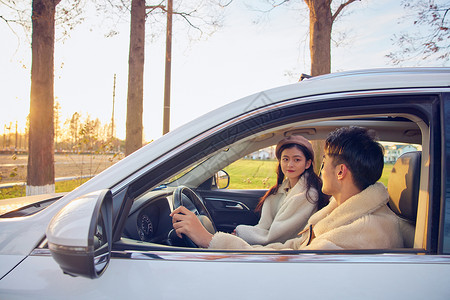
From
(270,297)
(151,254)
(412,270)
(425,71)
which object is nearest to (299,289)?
(270,297)

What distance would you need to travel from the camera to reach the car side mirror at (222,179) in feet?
9.31

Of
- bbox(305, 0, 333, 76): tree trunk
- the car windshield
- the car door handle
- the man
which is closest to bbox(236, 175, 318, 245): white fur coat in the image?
the man

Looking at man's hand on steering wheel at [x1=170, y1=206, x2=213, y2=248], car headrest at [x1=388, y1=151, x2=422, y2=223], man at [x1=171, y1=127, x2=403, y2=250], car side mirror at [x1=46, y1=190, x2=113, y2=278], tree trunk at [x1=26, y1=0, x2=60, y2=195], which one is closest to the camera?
car side mirror at [x1=46, y1=190, x2=113, y2=278]

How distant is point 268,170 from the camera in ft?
9.16

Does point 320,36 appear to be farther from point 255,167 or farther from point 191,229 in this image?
point 191,229

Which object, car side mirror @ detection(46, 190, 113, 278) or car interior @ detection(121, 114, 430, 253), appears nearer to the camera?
car side mirror @ detection(46, 190, 113, 278)

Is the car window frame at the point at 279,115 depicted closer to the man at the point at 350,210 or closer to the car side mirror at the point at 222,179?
the man at the point at 350,210

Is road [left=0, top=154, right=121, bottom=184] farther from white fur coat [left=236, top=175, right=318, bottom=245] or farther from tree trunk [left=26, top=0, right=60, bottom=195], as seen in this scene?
white fur coat [left=236, top=175, right=318, bottom=245]

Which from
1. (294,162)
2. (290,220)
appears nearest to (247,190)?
(294,162)

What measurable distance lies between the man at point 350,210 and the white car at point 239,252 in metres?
0.11

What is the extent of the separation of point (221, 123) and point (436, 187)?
783 mm

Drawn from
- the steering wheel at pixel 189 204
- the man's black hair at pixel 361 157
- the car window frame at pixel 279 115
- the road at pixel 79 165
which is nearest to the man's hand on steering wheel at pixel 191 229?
the steering wheel at pixel 189 204

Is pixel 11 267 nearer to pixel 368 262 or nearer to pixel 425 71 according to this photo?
pixel 368 262

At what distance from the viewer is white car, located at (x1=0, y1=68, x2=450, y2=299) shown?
0.99 m
